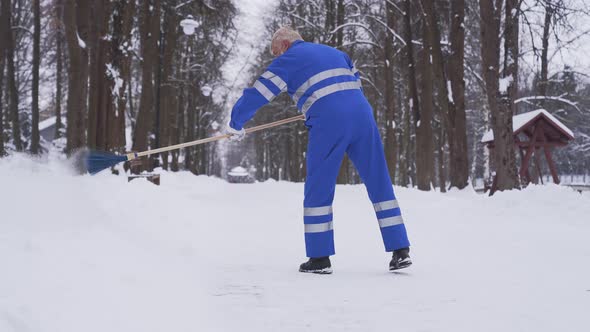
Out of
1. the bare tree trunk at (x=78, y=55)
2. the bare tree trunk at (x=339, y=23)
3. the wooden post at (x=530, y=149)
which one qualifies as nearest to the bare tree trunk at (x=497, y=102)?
the wooden post at (x=530, y=149)

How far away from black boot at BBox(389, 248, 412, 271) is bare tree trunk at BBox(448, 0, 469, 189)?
37.8 feet

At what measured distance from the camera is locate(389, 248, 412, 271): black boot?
405 cm

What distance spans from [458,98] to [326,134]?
1198 cm

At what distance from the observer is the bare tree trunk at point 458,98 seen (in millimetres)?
14953

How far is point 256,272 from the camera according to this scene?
13.6 ft

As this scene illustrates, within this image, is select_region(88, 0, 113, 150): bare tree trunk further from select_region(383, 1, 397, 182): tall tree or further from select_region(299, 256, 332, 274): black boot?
select_region(299, 256, 332, 274): black boot

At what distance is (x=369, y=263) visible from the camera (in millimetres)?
4660

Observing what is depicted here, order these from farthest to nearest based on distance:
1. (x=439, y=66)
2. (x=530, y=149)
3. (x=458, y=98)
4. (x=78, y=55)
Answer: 1. (x=530, y=149)
2. (x=439, y=66)
3. (x=458, y=98)
4. (x=78, y=55)

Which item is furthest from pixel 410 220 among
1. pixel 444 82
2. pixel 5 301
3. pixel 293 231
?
pixel 444 82

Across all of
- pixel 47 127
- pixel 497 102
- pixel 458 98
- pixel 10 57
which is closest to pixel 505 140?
pixel 497 102

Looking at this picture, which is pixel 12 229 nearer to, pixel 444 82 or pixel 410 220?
pixel 410 220

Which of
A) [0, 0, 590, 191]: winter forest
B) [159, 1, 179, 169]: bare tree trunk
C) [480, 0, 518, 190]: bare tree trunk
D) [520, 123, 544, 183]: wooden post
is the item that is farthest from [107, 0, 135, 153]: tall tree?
[520, 123, 544, 183]: wooden post

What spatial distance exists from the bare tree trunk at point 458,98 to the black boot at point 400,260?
11525 millimetres

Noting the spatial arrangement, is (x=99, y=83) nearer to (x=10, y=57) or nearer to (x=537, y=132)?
(x=10, y=57)
